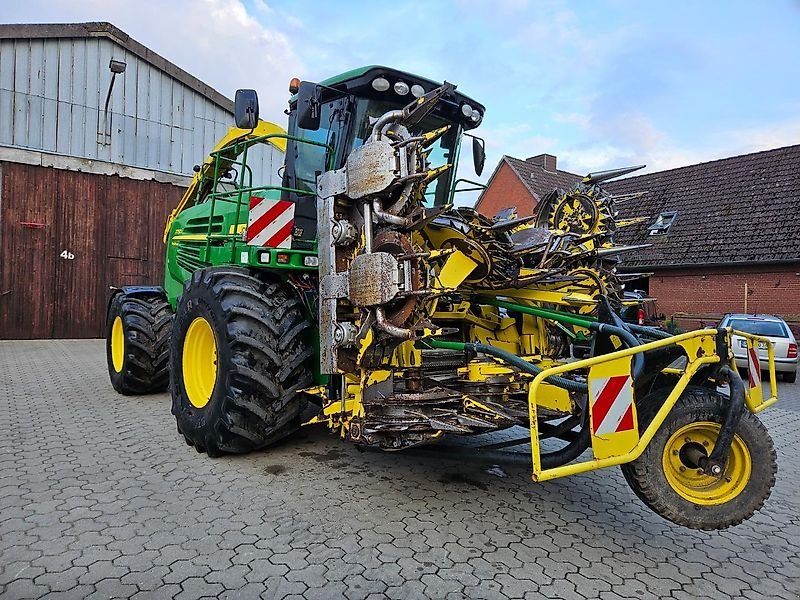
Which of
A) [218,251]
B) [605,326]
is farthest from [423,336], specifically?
[218,251]

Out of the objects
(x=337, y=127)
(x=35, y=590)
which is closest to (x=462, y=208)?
(x=337, y=127)

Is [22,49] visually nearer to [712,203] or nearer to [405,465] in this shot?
[405,465]

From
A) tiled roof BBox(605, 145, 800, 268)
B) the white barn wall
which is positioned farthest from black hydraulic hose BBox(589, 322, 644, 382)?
tiled roof BBox(605, 145, 800, 268)

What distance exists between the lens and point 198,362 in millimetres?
4703

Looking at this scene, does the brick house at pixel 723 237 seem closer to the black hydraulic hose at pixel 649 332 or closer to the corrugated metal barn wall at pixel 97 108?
the corrugated metal barn wall at pixel 97 108

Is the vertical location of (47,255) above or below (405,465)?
above

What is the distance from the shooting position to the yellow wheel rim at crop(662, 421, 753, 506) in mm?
2873

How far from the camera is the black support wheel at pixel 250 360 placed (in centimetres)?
392

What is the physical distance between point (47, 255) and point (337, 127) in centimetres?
1222

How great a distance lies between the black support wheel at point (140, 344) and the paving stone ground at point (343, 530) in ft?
6.00

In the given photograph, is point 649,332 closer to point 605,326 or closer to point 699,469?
point 605,326

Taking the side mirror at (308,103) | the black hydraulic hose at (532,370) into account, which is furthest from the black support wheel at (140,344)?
the black hydraulic hose at (532,370)

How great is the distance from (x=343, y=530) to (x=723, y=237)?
18.0 meters

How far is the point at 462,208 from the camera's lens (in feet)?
15.0
